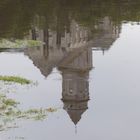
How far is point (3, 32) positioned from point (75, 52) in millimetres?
7243

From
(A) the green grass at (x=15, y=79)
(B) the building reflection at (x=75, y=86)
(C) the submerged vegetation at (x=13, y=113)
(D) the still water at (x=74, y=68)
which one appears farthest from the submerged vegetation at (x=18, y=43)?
(C) the submerged vegetation at (x=13, y=113)

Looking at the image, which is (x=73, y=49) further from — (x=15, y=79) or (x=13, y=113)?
(x=13, y=113)

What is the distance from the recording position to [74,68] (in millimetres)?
43844

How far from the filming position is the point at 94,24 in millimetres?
55781

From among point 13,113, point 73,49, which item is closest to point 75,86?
point 73,49

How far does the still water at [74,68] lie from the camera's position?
25.7m

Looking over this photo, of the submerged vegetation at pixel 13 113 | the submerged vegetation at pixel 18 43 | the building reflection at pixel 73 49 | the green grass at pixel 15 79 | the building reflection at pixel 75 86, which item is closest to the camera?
the submerged vegetation at pixel 13 113

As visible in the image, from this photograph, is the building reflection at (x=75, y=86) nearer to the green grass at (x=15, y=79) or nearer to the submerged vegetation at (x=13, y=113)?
the submerged vegetation at (x=13, y=113)

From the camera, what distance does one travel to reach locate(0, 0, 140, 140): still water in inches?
1010

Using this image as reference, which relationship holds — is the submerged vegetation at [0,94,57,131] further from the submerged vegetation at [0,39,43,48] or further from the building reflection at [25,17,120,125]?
the submerged vegetation at [0,39,43,48]

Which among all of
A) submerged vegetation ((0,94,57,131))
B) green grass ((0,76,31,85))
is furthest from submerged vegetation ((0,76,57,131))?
Answer: green grass ((0,76,31,85))

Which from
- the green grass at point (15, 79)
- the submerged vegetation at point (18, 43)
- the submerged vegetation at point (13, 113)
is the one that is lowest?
the submerged vegetation at point (13, 113)

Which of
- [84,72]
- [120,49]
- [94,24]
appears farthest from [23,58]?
[94,24]

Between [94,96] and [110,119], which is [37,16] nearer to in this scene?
[94,96]
